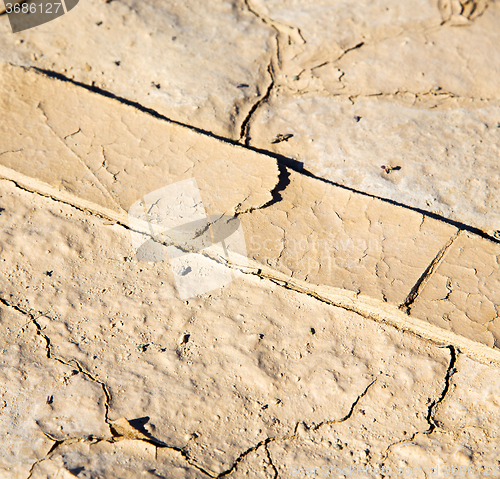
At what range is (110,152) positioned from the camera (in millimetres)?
3004

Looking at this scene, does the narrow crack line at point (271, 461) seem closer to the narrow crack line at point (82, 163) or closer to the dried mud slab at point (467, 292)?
the dried mud slab at point (467, 292)

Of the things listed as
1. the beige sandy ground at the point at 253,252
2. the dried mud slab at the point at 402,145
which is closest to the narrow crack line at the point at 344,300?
the beige sandy ground at the point at 253,252

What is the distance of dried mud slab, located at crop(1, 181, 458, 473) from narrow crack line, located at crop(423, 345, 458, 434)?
3 centimetres

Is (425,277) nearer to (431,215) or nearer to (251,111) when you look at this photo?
(431,215)

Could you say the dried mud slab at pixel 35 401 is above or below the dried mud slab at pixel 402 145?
below

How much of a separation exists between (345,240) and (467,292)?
0.81 metres

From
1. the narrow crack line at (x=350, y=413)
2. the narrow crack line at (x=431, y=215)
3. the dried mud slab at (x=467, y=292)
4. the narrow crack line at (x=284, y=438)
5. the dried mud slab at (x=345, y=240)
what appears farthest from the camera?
the narrow crack line at (x=431, y=215)

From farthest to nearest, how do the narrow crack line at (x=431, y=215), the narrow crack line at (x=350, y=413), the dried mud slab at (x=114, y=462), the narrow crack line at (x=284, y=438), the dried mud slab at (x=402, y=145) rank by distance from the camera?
the dried mud slab at (x=402, y=145) < the narrow crack line at (x=431, y=215) < the narrow crack line at (x=350, y=413) < the narrow crack line at (x=284, y=438) < the dried mud slab at (x=114, y=462)

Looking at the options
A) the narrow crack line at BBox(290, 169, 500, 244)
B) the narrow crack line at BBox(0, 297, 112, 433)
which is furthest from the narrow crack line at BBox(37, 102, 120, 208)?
the narrow crack line at BBox(290, 169, 500, 244)

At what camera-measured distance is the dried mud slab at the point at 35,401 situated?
2.20 metres

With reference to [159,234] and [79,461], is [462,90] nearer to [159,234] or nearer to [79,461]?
[159,234]

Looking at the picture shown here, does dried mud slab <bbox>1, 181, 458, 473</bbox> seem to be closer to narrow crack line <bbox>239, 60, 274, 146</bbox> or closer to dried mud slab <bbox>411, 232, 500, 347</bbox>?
dried mud slab <bbox>411, 232, 500, 347</bbox>

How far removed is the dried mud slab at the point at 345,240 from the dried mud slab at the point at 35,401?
131 centimetres

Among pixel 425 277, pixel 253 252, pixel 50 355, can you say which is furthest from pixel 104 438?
Result: pixel 425 277
